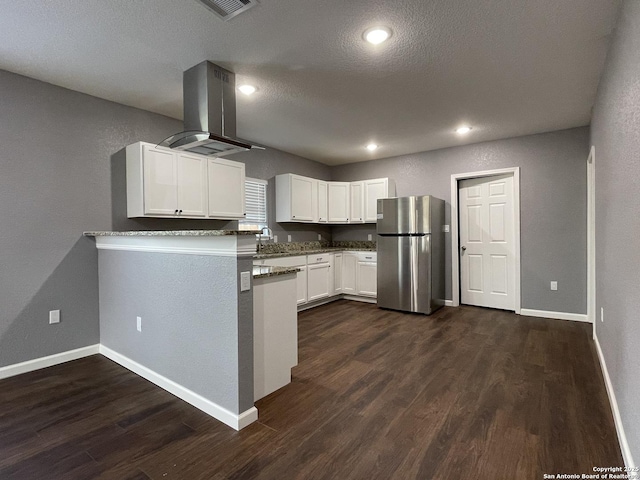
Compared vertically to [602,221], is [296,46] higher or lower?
higher

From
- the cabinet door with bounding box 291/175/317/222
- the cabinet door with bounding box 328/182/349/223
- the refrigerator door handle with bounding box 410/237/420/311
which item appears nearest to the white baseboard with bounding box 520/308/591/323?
the refrigerator door handle with bounding box 410/237/420/311

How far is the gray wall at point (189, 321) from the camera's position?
6.43 feet

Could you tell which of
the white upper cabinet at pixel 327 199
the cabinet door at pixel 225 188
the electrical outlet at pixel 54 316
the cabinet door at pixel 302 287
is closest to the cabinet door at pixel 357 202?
the white upper cabinet at pixel 327 199

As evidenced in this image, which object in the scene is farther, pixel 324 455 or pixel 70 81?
pixel 70 81

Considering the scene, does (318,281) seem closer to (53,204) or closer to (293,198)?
(293,198)

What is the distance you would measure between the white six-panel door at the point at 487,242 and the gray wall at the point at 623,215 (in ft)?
6.92

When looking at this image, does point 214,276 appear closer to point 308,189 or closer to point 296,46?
→ point 296,46

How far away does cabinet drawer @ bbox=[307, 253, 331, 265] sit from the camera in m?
4.89

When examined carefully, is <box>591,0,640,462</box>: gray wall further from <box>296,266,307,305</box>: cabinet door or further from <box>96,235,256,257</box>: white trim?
<box>296,266,307,305</box>: cabinet door

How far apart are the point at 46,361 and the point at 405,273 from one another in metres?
4.18

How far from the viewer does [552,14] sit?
2002 millimetres

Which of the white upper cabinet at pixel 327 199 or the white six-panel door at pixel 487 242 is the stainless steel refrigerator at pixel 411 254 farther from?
the white upper cabinet at pixel 327 199

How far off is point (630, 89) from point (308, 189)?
4.10 meters

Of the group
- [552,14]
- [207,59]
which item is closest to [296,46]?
[207,59]
